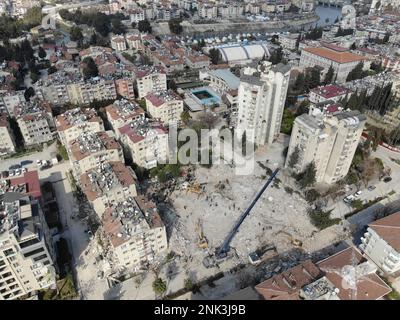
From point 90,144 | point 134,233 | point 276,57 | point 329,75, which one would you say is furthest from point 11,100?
point 329,75

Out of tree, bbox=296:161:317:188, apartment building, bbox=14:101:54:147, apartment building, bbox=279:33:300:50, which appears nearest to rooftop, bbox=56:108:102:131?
apartment building, bbox=14:101:54:147

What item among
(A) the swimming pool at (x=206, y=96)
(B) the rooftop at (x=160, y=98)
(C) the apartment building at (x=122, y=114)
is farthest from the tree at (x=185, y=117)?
(C) the apartment building at (x=122, y=114)

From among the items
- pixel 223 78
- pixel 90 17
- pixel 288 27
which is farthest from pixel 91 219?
pixel 288 27

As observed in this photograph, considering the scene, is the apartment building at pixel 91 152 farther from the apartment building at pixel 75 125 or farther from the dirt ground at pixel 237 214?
the dirt ground at pixel 237 214

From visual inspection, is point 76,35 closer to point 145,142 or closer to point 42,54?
point 42,54

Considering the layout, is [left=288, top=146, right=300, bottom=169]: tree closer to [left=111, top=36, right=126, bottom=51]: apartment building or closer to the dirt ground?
the dirt ground

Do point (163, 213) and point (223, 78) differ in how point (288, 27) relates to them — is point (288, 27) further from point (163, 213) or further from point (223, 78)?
point (163, 213)
